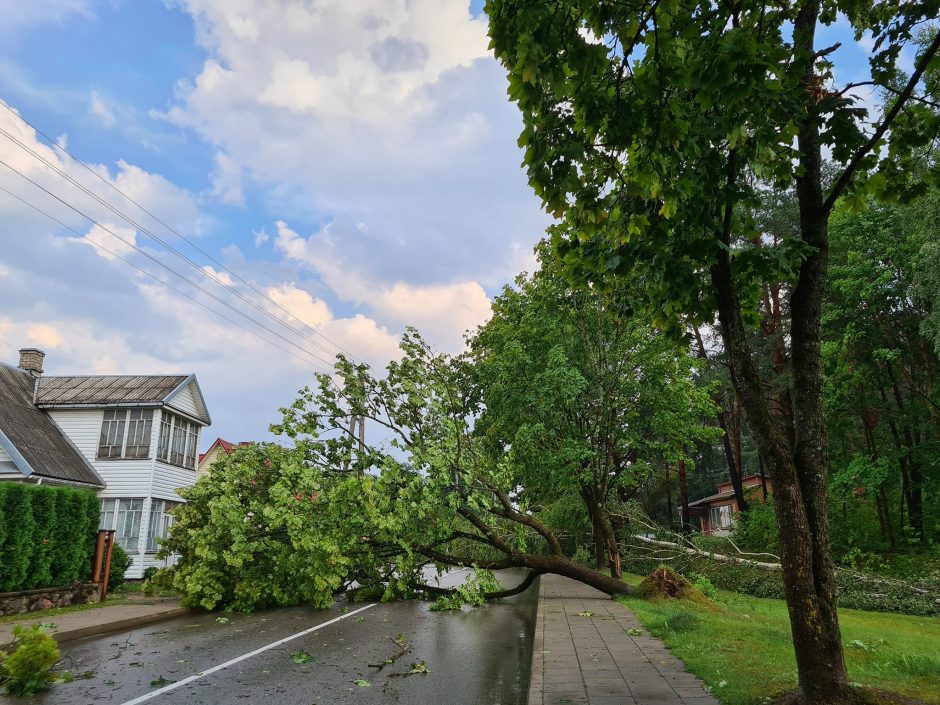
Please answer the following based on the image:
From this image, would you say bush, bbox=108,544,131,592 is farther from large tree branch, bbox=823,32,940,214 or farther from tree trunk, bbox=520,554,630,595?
large tree branch, bbox=823,32,940,214

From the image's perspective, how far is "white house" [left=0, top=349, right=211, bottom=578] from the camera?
2216 centimetres

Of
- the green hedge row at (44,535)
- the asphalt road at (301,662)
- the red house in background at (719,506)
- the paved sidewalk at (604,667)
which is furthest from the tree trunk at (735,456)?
the green hedge row at (44,535)

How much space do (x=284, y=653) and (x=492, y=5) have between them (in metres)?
8.39

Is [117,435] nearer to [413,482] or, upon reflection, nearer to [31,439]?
[31,439]

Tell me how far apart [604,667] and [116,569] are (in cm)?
1516

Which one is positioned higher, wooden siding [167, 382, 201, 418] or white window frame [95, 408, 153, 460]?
wooden siding [167, 382, 201, 418]

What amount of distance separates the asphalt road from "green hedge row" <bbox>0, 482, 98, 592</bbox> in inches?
140

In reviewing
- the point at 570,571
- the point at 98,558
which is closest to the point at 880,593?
the point at 570,571

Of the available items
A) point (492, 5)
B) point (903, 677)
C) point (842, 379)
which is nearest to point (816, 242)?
point (492, 5)

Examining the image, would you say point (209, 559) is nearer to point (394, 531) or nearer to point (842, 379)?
point (394, 531)

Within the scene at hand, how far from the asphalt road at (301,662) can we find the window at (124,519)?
1113 centimetres

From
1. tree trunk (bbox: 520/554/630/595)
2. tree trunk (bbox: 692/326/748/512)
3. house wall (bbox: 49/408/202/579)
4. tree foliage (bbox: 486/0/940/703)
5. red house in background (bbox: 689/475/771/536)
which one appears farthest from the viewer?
red house in background (bbox: 689/475/771/536)

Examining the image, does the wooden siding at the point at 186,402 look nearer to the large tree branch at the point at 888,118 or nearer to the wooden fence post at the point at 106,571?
the wooden fence post at the point at 106,571

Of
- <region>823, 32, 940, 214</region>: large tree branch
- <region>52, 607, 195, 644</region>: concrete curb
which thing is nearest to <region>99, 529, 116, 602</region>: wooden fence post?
<region>52, 607, 195, 644</region>: concrete curb
